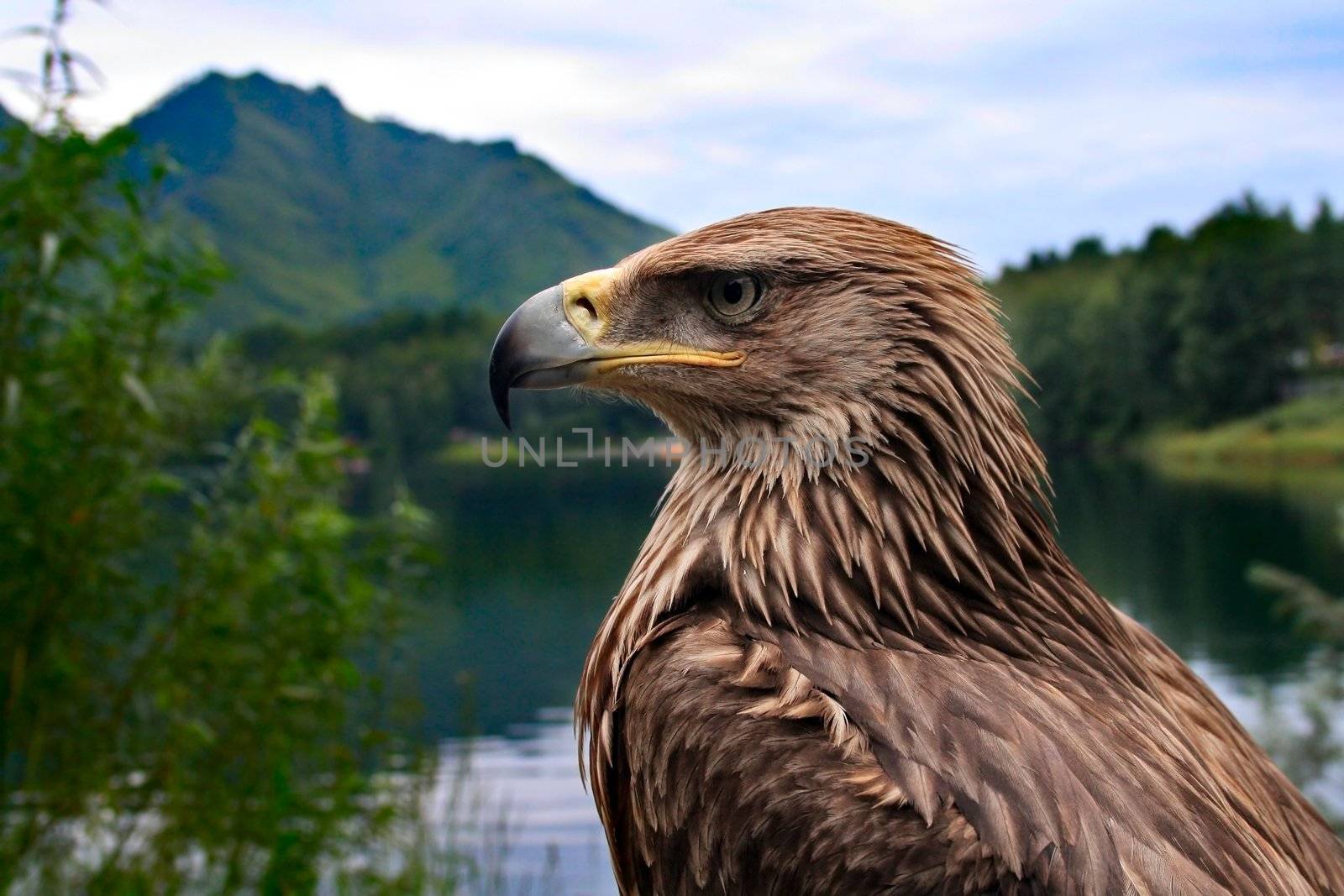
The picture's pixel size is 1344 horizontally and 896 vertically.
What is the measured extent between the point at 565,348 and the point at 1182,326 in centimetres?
2738

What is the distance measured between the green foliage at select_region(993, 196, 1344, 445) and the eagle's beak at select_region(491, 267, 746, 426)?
18512mm

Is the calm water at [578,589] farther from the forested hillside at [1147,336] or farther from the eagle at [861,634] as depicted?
the eagle at [861,634]

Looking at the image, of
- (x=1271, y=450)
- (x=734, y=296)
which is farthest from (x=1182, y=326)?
(x=734, y=296)

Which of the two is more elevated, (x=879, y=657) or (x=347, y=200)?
(x=347, y=200)

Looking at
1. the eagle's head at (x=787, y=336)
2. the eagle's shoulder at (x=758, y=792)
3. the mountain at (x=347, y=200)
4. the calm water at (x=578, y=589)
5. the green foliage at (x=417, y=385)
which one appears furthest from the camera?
the mountain at (x=347, y=200)

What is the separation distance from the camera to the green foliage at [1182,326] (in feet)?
73.7

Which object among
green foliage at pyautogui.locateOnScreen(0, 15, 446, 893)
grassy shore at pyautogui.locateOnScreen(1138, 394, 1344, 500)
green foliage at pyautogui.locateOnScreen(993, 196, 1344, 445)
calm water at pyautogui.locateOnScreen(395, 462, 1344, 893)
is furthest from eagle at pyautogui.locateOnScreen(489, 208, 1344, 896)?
grassy shore at pyautogui.locateOnScreen(1138, 394, 1344, 500)

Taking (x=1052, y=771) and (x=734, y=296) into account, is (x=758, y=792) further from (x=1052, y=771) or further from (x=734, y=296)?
(x=734, y=296)

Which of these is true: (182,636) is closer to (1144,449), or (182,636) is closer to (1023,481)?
(1023,481)


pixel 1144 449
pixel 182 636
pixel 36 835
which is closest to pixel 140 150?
pixel 182 636

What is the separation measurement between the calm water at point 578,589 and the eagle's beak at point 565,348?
3.10 meters

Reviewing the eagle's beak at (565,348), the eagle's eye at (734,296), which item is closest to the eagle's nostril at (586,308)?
the eagle's beak at (565,348)

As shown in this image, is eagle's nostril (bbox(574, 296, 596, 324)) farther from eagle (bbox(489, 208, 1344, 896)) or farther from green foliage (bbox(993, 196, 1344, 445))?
green foliage (bbox(993, 196, 1344, 445))

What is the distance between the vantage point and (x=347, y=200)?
184 ft
